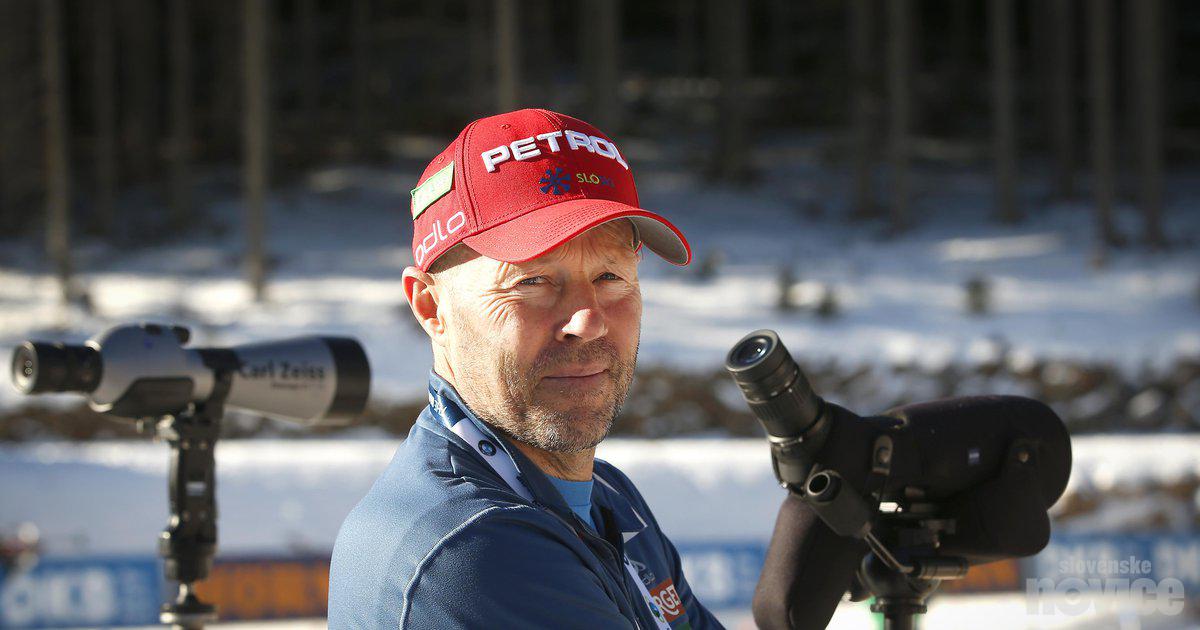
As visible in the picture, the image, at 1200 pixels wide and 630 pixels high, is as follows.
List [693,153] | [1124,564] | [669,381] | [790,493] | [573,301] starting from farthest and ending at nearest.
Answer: [693,153]
[669,381]
[1124,564]
[790,493]
[573,301]

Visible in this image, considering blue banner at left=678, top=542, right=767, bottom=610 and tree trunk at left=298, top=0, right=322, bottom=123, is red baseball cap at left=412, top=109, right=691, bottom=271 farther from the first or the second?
tree trunk at left=298, top=0, right=322, bottom=123

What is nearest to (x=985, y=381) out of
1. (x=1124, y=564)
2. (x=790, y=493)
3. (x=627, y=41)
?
(x=1124, y=564)

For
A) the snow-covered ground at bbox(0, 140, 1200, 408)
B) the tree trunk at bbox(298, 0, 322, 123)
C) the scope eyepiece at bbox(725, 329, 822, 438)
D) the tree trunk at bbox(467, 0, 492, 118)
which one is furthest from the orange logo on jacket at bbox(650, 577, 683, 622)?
the tree trunk at bbox(298, 0, 322, 123)

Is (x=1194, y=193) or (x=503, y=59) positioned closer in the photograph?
(x=503, y=59)

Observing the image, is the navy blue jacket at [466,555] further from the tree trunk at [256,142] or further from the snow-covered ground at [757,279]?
the tree trunk at [256,142]

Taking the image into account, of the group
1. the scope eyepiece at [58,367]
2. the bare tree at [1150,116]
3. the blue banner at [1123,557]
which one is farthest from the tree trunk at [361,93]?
Result: the scope eyepiece at [58,367]

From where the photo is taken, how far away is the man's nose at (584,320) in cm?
194

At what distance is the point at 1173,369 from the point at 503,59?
715cm

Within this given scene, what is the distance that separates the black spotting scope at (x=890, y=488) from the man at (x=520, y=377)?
27cm

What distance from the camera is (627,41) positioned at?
28.0 metres

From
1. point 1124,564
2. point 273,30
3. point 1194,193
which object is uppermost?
point 273,30

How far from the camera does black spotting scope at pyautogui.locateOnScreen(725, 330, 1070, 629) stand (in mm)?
2256

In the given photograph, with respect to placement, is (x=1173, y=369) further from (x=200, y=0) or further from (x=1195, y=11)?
(x=200, y=0)

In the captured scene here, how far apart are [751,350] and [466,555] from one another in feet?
2.59
